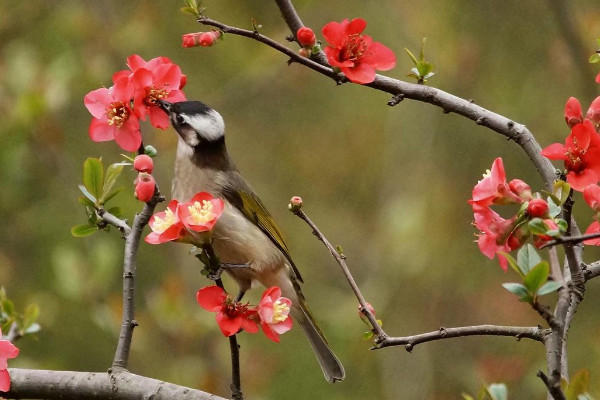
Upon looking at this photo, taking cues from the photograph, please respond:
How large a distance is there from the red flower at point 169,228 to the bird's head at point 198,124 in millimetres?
1330

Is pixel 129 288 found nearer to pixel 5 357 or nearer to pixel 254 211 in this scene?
pixel 5 357

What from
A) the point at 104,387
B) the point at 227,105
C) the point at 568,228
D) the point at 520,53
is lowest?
the point at 104,387

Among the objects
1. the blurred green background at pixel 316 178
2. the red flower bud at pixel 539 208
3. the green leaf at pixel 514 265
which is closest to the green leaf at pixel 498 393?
the green leaf at pixel 514 265

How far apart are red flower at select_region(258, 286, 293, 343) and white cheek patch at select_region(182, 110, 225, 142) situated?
144 centimetres

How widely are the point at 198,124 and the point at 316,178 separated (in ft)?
12.8

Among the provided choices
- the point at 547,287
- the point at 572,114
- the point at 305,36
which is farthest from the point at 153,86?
the point at 547,287

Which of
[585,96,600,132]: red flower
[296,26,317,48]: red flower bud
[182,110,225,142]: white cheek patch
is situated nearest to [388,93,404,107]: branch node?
[296,26,317,48]: red flower bud

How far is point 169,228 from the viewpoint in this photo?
2.12m

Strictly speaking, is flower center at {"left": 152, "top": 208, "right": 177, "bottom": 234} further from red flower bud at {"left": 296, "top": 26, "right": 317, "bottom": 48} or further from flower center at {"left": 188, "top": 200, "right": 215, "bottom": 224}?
red flower bud at {"left": 296, "top": 26, "right": 317, "bottom": 48}

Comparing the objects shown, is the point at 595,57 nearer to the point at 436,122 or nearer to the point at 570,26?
the point at 570,26

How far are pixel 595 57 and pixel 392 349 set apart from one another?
4061 mm

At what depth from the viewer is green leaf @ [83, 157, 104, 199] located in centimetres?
248

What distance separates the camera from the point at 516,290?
1791 mm

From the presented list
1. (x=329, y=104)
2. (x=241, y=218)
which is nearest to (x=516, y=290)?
(x=241, y=218)
